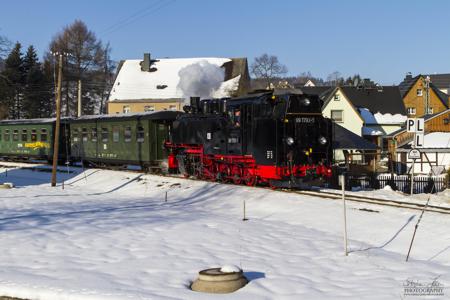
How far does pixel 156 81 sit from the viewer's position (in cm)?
6619

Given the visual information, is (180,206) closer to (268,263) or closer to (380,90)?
(268,263)

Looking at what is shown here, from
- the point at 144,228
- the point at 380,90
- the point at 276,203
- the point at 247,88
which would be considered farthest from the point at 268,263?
the point at 247,88

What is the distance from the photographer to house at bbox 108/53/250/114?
63.7 metres

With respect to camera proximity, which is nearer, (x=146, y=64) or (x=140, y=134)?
(x=140, y=134)

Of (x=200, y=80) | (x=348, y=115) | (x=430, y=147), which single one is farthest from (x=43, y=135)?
(x=200, y=80)

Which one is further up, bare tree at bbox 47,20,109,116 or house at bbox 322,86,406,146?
bare tree at bbox 47,20,109,116

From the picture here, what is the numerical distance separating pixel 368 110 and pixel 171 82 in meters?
23.4

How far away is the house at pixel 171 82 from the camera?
6366 centimetres

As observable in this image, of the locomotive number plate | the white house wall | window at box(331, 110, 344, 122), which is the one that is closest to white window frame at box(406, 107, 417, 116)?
the white house wall

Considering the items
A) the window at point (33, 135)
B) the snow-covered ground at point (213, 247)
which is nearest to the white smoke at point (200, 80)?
the window at point (33, 135)

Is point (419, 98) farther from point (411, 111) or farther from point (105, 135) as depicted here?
point (105, 135)

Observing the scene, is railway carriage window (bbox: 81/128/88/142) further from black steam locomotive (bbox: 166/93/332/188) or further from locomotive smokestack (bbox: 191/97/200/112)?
black steam locomotive (bbox: 166/93/332/188)

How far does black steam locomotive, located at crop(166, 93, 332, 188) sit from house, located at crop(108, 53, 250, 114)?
138 ft

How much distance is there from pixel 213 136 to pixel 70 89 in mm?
59892
